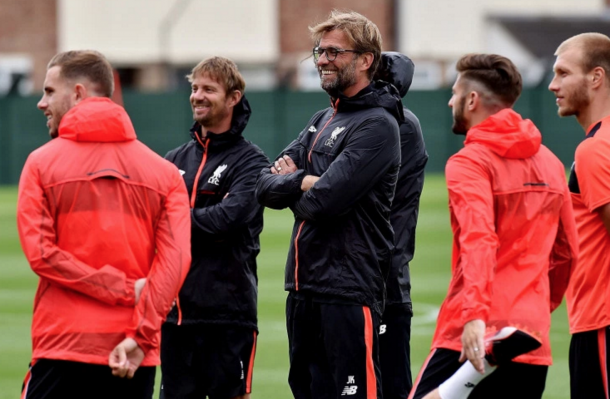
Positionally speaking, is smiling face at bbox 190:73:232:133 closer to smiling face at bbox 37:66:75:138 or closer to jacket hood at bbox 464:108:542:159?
smiling face at bbox 37:66:75:138

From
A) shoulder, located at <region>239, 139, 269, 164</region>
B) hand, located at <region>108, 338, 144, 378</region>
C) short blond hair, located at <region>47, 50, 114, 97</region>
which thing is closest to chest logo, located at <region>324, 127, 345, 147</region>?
shoulder, located at <region>239, 139, 269, 164</region>

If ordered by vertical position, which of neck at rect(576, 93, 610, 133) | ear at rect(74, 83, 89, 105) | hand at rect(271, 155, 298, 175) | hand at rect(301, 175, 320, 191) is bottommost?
→ hand at rect(301, 175, 320, 191)

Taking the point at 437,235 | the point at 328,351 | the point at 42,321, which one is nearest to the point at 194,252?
the point at 328,351

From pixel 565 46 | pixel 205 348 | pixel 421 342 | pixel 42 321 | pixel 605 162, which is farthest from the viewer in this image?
pixel 421 342

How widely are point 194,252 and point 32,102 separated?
78.9 ft

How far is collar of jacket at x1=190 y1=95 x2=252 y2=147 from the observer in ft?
21.2

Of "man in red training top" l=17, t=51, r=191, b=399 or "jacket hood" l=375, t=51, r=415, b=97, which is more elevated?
"jacket hood" l=375, t=51, r=415, b=97

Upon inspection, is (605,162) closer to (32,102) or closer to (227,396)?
(227,396)

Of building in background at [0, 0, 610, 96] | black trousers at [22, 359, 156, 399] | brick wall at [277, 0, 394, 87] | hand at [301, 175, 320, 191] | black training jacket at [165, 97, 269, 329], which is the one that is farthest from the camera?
brick wall at [277, 0, 394, 87]

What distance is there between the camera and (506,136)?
4.95m

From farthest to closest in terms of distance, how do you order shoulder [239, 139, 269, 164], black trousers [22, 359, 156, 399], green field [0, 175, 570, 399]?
green field [0, 175, 570, 399], shoulder [239, 139, 269, 164], black trousers [22, 359, 156, 399]

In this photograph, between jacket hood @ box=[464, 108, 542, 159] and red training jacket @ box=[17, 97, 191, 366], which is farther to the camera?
jacket hood @ box=[464, 108, 542, 159]

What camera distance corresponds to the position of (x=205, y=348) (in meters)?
6.27

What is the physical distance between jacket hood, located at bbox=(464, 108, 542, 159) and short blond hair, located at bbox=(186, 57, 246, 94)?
1976 millimetres
